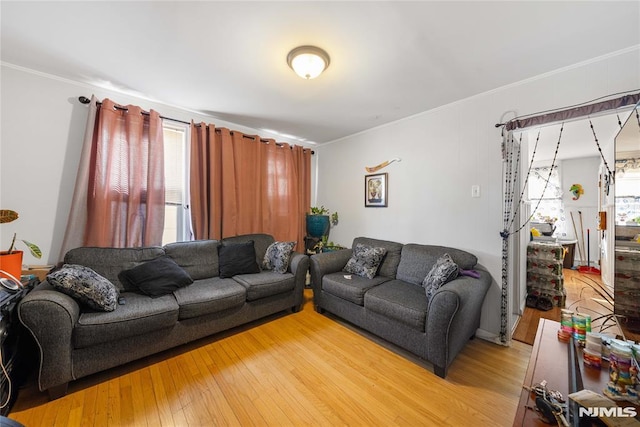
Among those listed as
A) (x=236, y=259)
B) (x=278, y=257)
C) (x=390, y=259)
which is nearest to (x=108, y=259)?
(x=236, y=259)

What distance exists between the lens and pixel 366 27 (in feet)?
5.07

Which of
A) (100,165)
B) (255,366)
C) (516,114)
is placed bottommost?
(255,366)

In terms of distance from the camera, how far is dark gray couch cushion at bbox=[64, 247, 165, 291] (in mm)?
2086

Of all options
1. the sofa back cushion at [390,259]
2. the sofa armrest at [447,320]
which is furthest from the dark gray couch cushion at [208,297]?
the sofa armrest at [447,320]

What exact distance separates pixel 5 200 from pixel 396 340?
11.8 feet

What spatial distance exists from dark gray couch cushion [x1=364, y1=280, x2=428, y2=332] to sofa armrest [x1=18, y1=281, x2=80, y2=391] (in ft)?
7.24

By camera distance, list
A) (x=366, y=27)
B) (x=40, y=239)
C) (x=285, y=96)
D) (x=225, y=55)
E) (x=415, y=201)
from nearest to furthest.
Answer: (x=366, y=27), (x=225, y=55), (x=40, y=239), (x=285, y=96), (x=415, y=201)

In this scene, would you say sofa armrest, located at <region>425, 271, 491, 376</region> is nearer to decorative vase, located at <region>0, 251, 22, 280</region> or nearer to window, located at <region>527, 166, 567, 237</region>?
decorative vase, located at <region>0, 251, 22, 280</region>

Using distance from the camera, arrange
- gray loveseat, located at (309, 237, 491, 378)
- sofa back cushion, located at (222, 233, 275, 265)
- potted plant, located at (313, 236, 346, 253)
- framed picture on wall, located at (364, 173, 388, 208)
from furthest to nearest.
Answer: potted plant, located at (313, 236, 346, 253) → framed picture on wall, located at (364, 173, 388, 208) → sofa back cushion, located at (222, 233, 275, 265) → gray loveseat, located at (309, 237, 491, 378)

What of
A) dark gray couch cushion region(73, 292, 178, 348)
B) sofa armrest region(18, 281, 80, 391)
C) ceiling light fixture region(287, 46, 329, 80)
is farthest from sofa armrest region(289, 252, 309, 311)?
ceiling light fixture region(287, 46, 329, 80)

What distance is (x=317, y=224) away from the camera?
3.94m

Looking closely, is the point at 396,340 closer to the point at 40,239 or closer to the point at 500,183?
the point at 500,183

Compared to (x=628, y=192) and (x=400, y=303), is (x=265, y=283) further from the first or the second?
(x=628, y=192)

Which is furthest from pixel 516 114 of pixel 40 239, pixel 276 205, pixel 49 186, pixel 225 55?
pixel 40 239
